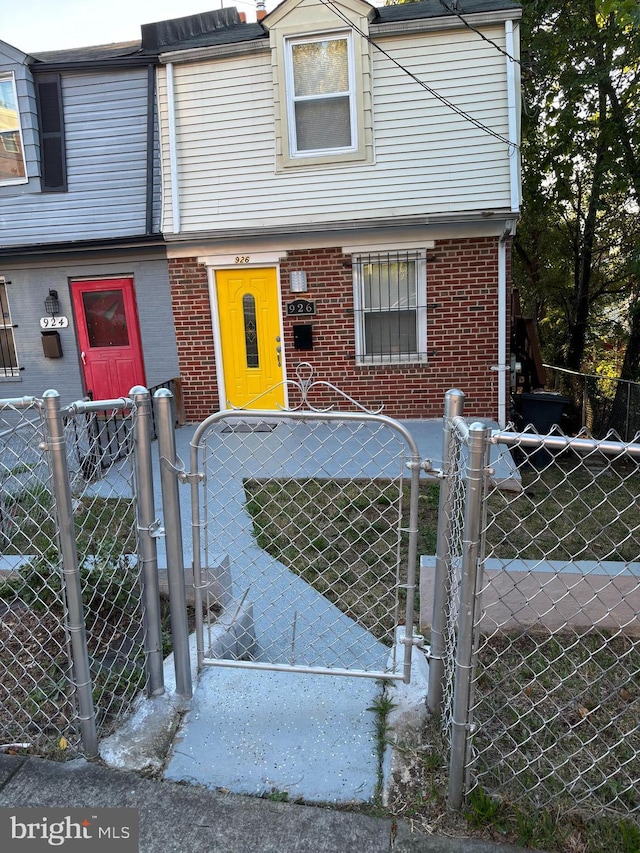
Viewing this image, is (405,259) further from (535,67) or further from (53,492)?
(53,492)

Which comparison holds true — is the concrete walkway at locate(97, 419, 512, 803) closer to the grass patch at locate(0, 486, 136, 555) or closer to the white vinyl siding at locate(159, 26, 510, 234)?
the grass patch at locate(0, 486, 136, 555)

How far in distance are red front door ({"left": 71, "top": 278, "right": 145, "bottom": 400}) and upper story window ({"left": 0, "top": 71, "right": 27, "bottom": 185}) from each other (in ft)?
5.99

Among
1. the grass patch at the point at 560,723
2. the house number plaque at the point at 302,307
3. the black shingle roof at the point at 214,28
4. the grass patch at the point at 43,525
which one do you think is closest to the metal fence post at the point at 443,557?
the grass patch at the point at 560,723

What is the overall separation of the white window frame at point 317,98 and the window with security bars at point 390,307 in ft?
4.66

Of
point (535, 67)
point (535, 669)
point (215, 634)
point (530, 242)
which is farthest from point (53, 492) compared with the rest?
point (530, 242)

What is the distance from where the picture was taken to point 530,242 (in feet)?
46.2

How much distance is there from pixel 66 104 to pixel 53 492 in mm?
8313

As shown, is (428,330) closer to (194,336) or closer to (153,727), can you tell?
(194,336)

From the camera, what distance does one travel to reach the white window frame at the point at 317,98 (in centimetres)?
725

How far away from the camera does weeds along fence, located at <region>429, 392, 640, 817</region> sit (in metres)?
1.71

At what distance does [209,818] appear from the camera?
5.85ft

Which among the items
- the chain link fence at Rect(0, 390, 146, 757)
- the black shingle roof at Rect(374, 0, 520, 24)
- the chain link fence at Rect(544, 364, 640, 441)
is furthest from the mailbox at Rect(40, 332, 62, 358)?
the chain link fence at Rect(544, 364, 640, 441)

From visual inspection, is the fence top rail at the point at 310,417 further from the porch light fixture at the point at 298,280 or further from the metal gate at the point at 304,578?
the porch light fixture at the point at 298,280

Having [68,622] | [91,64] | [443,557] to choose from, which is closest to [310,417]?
[443,557]
